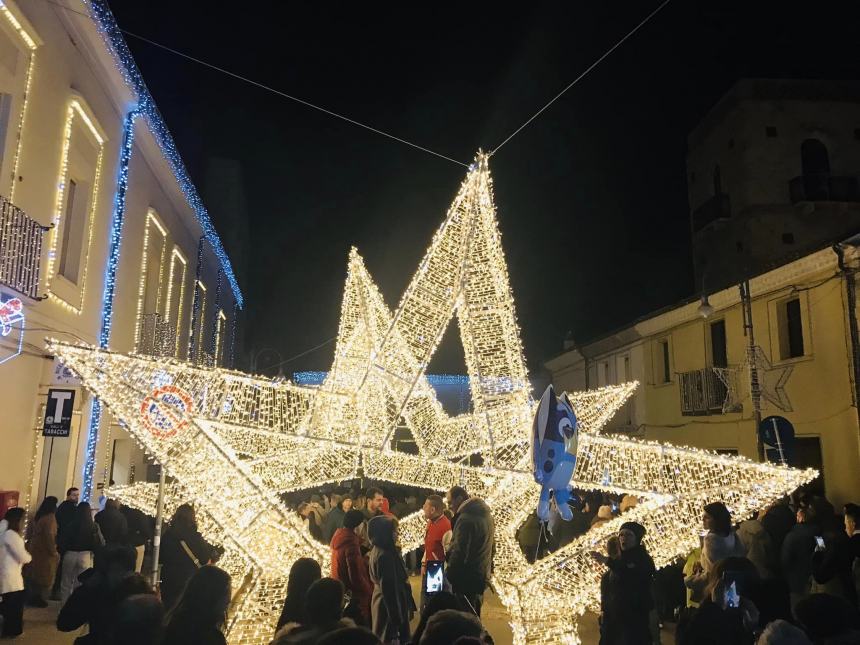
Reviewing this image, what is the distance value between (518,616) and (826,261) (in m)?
9.69

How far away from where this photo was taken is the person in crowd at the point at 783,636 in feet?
9.33

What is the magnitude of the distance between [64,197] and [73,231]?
1.03 m

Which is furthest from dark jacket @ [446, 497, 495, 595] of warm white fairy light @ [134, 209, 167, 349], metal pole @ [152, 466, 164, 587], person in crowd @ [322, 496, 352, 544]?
warm white fairy light @ [134, 209, 167, 349]

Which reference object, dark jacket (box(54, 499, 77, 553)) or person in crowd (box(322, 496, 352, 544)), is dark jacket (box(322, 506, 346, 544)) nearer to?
person in crowd (box(322, 496, 352, 544))

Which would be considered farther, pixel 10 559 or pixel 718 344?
pixel 718 344

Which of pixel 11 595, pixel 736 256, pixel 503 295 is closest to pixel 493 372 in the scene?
pixel 503 295

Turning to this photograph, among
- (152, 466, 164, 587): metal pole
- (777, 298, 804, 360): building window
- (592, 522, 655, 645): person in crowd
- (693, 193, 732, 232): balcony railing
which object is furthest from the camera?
(693, 193, 732, 232): balcony railing

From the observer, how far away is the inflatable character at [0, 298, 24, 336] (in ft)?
24.9

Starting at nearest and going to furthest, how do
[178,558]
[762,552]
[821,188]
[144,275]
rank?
[178,558], [762,552], [144,275], [821,188]

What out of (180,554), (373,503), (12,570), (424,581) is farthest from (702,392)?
(12,570)

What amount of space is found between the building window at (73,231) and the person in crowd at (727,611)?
386 inches

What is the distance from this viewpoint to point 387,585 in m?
5.26

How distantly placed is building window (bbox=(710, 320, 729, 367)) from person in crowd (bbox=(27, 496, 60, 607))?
14.5 metres

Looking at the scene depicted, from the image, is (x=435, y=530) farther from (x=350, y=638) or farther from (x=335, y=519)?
(x=350, y=638)
